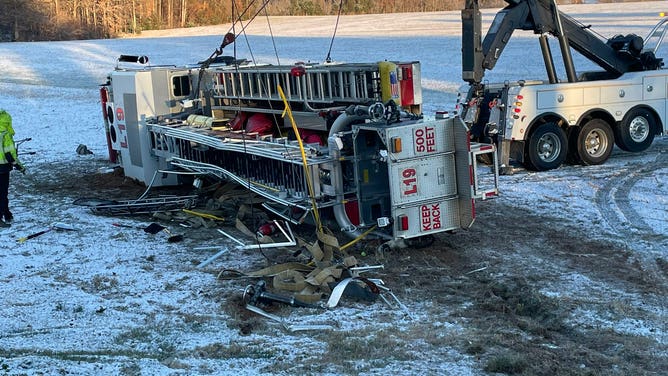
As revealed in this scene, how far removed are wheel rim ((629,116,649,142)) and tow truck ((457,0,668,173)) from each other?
0.06ft

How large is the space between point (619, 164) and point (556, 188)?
2926 millimetres

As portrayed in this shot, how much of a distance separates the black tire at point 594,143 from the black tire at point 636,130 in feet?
1.10

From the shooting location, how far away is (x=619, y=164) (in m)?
16.3

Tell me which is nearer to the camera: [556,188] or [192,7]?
[556,188]

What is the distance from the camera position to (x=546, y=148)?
16125mm

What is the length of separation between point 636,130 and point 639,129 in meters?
0.08

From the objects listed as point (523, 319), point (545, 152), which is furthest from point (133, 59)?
point (523, 319)

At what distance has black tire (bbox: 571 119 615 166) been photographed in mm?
16281

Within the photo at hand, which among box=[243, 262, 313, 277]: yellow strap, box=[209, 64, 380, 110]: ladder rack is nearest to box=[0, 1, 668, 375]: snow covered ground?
box=[243, 262, 313, 277]: yellow strap

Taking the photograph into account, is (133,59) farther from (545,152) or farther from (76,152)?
(545,152)

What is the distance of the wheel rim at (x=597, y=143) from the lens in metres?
16.4

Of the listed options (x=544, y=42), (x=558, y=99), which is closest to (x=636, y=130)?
(x=558, y=99)

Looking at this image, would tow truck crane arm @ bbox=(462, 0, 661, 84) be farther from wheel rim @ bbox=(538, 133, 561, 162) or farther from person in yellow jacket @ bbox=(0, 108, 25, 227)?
person in yellow jacket @ bbox=(0, 108, 25, 227)

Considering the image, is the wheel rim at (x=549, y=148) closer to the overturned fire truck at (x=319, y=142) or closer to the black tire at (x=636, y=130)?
the black tire at (x=636, y=130)
